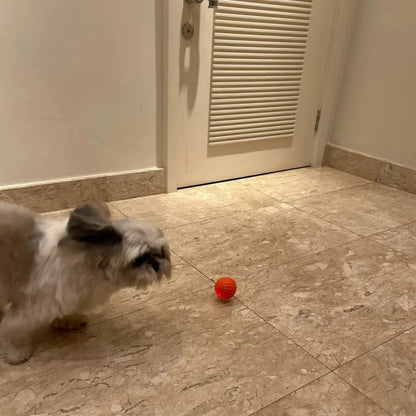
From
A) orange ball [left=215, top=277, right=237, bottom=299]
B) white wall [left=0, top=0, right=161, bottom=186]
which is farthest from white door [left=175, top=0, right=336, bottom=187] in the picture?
orange ball [left=215, top=277, right=237, bottom=299]

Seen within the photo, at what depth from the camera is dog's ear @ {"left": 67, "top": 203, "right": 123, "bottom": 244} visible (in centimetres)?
99

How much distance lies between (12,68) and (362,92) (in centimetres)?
210

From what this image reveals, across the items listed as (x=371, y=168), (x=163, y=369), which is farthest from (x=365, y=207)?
(x=163, y=369)

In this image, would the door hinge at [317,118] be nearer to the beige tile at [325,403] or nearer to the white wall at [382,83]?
the white wall at [382,83]

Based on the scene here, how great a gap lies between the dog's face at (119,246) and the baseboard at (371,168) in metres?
2.07

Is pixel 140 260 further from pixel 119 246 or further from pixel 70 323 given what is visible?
pixel 70 323

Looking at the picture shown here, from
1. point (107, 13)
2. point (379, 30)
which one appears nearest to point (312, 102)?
point (379, 30)

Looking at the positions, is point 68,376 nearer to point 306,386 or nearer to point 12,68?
point 306,386

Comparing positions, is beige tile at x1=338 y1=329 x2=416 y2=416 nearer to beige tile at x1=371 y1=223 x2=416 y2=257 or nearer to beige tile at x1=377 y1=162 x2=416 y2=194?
beige tile at x1=371 y1=223 x2=416 y2=257

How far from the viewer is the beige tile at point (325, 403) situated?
41.6 inches

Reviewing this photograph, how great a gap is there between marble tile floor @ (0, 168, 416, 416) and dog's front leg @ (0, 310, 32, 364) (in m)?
0.03

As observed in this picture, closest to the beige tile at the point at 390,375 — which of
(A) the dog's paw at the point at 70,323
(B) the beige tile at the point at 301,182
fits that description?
(A) the dog's paw at the point at 70,323

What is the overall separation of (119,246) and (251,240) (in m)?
0.96

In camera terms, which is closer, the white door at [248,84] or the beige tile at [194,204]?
the beige tile at [194,204]
